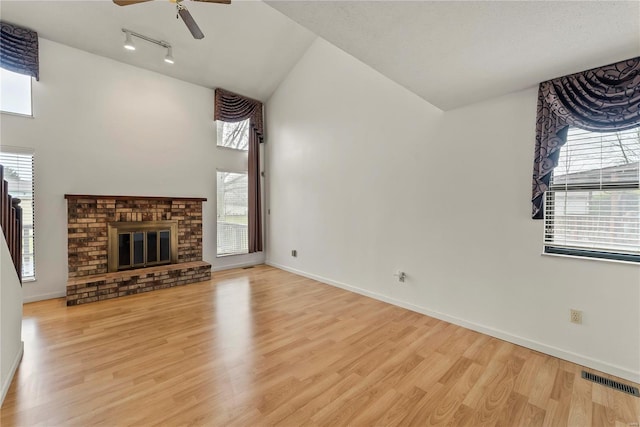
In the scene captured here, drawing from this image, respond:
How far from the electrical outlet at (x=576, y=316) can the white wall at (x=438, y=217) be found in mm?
34

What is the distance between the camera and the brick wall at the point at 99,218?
3891 millimetres

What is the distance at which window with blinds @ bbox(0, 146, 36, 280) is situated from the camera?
3518 millimetres

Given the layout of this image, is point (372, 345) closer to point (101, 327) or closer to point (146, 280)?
point (101, 327)

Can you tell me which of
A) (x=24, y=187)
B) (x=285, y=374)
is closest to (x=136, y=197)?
(x=24, y=187)

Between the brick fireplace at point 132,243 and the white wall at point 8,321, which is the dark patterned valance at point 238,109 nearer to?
the brick fireplace at point 132,243

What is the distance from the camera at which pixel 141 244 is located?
443 centimetres

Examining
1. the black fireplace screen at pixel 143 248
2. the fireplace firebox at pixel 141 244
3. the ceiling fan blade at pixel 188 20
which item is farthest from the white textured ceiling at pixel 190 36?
the black fireplace screen at pixel 143 248

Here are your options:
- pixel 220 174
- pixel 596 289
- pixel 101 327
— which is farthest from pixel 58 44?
pixel 596 289

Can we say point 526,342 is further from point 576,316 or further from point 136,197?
point 136,197

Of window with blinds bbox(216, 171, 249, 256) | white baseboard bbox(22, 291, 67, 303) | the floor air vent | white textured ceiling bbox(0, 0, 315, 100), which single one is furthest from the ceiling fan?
the floor air vent

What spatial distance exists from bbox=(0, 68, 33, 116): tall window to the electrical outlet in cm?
616

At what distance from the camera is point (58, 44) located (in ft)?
12.4

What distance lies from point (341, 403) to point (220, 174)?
4.46m

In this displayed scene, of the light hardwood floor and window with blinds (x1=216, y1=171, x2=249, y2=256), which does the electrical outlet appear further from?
window with blinds (x1=216, y1=171, x2=249, y2=256)
